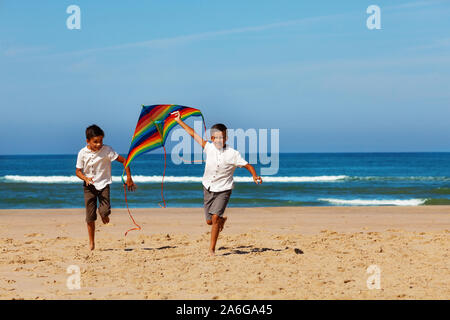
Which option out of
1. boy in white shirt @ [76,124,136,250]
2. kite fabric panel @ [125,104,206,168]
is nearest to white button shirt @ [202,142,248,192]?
kite fabric panel @ [125,104,206,168]

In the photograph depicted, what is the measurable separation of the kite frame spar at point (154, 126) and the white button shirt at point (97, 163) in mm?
255

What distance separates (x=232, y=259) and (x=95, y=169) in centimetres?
209

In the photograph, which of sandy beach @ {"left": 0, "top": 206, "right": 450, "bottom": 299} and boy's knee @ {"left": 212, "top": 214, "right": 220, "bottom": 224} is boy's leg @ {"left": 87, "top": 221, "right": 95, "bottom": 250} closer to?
sandy beach @ {"left": 0, "top": 206, "right": 450, "bottom": 299}

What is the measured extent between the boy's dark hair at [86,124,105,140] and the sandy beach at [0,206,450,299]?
5.11 feet

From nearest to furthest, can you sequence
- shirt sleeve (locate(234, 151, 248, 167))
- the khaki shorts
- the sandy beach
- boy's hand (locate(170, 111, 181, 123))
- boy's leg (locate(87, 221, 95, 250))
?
the sandy beach
shirt sleeve (locate(234, 151, 248, 167))
boy's hand (locate(170, 111, 181, 123))
the khaki shorts
boy's leg (locate(87, 221, 95, 250))

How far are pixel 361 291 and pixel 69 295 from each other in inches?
106

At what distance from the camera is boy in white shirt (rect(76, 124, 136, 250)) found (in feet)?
21.9

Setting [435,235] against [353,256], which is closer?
[353,256]

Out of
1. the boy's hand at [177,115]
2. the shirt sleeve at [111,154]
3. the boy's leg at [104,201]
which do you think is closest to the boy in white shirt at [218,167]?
the boy's hand at [177,115]

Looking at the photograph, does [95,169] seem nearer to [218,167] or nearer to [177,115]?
[177,115]

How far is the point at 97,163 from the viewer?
674 centimetres
